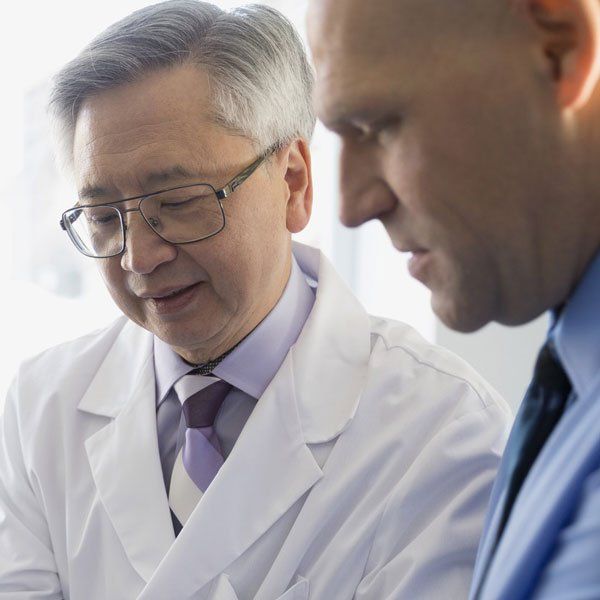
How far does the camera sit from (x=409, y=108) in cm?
64

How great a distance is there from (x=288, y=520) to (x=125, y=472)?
0.88 feet

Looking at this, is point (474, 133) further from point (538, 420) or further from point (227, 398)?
point (227, 398)

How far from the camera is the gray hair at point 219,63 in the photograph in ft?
3.97

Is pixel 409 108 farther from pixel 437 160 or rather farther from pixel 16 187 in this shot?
pixel 16 187

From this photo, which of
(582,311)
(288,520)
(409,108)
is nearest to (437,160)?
(409,108)

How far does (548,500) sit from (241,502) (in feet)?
2.07

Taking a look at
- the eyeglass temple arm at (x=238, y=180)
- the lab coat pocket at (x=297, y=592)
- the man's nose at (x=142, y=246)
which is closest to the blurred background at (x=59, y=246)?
the eyeglass temple arm at (x=238, y=180)

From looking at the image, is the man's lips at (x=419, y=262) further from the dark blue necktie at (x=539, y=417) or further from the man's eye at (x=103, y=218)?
the man's eye at (x=103, y=218)

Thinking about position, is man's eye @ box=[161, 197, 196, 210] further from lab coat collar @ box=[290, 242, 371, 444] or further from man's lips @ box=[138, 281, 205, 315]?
lab coat collar @ box=[290, 242, 371, 444]

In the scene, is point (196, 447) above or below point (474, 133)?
below

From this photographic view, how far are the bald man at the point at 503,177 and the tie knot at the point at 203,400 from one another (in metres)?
0.65

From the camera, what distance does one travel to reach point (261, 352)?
4.32 ft

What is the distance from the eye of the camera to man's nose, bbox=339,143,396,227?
700 millimetres

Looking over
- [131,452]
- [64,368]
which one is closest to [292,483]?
[131,452]
